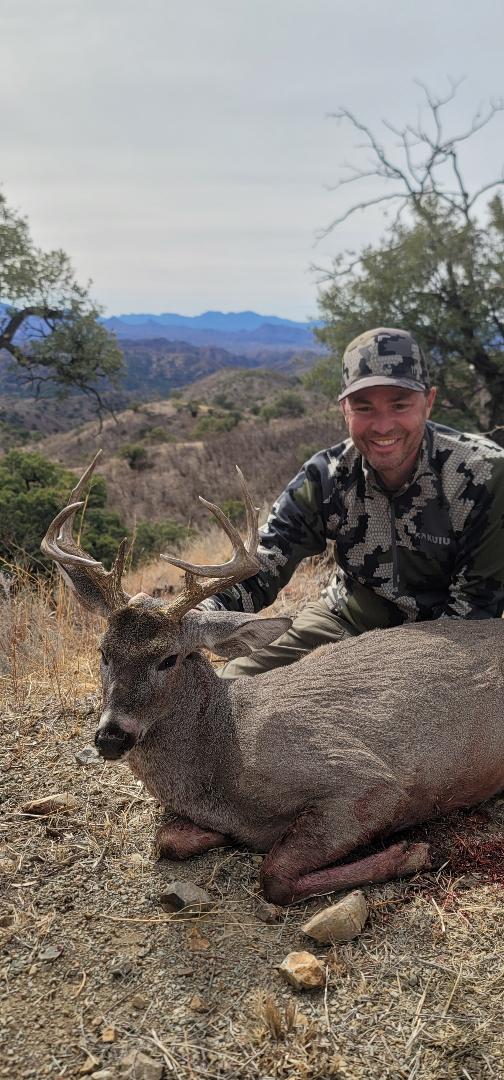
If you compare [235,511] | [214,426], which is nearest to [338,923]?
[235,511]

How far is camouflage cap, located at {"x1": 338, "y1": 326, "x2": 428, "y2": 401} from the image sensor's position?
149 inches

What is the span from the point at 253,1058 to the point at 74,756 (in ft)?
6.14

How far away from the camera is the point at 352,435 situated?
392 centimetres

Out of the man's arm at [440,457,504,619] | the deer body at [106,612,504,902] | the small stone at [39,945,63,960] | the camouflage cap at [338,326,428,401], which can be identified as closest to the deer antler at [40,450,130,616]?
the deer body at [106,612,504,902]

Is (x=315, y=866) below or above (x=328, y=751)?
below

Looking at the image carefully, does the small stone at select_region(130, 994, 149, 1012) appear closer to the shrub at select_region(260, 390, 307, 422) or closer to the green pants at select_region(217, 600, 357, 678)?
the green pants at select_region(217, 600, 357, 678)

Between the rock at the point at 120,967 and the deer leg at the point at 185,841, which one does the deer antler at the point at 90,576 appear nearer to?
the deer leg at the point at 185,841

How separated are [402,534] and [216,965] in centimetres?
225

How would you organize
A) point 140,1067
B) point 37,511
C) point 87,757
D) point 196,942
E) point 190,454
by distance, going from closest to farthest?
point 140,1067 < point 196,942 < point 87,757 < point 37,511 < point 190,454

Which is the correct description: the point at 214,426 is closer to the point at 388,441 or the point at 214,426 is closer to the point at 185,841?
the point at 388,441

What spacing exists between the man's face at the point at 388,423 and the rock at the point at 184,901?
7.16 feet

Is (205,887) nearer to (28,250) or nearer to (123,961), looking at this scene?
(123,961)

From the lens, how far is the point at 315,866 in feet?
9.33

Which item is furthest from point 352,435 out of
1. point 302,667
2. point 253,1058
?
point 253,1058
